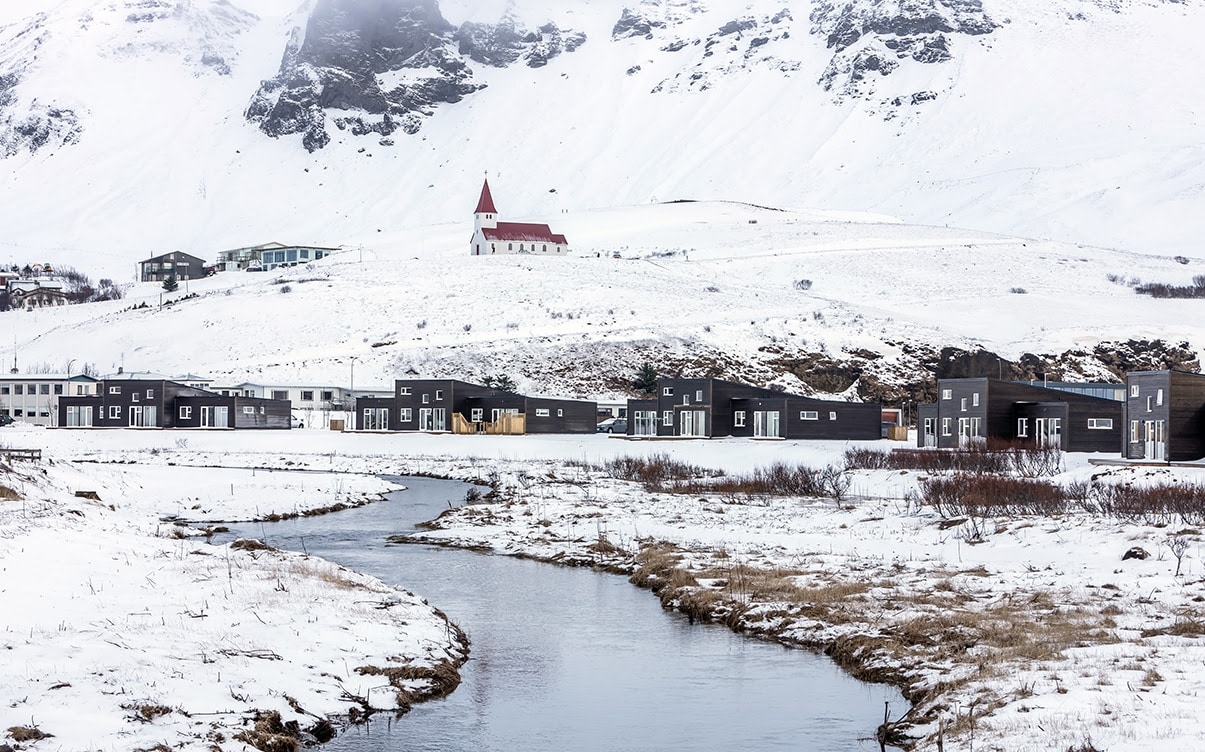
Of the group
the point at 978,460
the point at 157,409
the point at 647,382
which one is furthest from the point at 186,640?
the point at 647,382

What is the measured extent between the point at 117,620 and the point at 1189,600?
51.2 feet

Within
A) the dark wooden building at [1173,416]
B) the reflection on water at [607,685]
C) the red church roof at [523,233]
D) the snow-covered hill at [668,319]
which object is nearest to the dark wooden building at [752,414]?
the snow-covered hill at [668,319]

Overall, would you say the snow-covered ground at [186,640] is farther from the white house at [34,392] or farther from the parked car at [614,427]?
the white house at [34,392]

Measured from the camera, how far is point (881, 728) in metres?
16.3

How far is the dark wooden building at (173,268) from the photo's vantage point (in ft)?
595

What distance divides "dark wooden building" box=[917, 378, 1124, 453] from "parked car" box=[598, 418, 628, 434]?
31.1 m

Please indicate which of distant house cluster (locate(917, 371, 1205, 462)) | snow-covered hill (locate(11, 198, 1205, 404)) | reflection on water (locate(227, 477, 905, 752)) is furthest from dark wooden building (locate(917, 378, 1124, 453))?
snow-covered hill (locate(11, 198, 1205, 404))

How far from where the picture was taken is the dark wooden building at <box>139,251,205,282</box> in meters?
181

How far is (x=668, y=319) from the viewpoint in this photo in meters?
122

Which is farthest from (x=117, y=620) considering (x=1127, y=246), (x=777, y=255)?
(x=1127, y=246)

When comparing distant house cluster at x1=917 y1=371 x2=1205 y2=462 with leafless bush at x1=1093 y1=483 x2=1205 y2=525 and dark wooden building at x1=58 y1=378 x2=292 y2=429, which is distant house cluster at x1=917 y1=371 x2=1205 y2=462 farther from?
dark wooden building at x1=58 y1=378 x2=292 y2=429

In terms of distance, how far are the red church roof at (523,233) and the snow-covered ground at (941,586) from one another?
120867 millimetres

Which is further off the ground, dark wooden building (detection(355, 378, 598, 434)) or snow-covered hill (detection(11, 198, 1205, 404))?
snow-covered hill (detection(11, 198, 1205, 404))

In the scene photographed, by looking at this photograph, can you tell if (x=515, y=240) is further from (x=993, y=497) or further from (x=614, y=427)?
(x=993, y=497)
